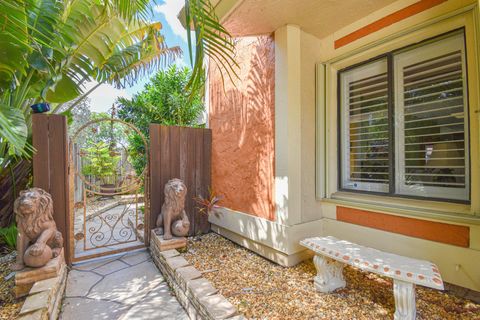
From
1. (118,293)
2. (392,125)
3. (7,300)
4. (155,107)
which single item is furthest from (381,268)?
(155,107)

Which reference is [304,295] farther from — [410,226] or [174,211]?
[174,211]

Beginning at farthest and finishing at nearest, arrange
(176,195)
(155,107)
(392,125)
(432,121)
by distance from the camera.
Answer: (155,107) < (176,195) < (392,125) < (432,121)

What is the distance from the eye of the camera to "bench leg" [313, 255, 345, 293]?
254 centimetres

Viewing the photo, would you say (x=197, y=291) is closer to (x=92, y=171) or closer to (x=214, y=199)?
(x=214, y=199)

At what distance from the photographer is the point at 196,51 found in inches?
45.4

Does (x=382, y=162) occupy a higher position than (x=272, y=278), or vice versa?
(x=382, y=162)

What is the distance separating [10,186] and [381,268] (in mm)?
5799

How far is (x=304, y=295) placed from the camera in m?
2.50

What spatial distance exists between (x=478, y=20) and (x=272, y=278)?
11.7ft

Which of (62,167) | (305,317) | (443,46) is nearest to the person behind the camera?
(305,317)

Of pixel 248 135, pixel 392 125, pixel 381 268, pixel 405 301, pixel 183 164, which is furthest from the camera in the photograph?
pixel 183 164

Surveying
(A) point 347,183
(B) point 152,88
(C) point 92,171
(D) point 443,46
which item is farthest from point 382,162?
(C) point 92,171

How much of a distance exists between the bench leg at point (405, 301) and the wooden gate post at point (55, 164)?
421 cm

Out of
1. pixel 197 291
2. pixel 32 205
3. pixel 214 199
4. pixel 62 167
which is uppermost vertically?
pixel 62 167
